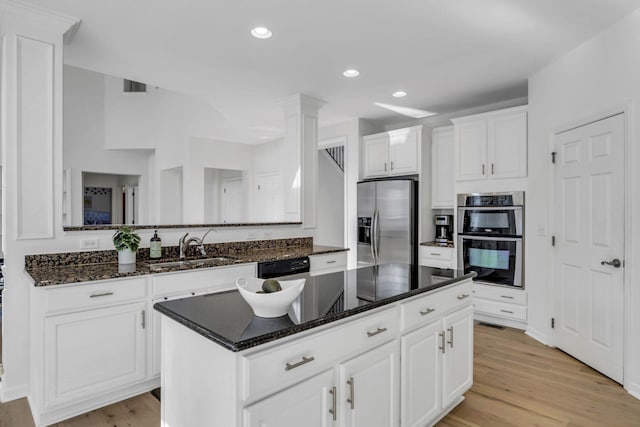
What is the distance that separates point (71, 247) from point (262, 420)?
2217 millimetres

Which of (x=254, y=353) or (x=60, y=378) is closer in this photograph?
(x=254, y=353)

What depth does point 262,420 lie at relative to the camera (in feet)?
3.77

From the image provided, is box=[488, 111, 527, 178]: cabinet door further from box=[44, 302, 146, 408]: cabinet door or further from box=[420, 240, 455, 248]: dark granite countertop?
box=[44, 302, 146, 408]: cabinet door

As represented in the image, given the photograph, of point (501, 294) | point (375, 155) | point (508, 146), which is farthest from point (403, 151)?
point (501, 294)

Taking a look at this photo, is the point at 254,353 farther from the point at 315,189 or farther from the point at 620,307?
the point at 315,189

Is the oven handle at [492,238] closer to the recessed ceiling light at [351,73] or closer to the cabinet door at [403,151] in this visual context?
the cabinet door at [403,151]

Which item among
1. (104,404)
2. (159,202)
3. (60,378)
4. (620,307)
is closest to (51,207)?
(60,378)

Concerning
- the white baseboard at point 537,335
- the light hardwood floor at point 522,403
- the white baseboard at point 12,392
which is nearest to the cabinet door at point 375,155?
the white baseboard at point 537,335

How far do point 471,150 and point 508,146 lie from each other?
417 mm

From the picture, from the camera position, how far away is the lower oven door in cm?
384

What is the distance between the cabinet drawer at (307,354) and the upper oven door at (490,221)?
282 centimetres

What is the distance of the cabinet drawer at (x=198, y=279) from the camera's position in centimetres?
252

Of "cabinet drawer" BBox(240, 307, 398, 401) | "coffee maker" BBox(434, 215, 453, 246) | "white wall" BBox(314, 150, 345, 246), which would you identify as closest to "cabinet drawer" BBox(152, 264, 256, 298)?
"cabinet drawer" BBox(240, 307, 398, 401)

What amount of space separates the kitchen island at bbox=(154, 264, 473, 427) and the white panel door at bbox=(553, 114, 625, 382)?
4.86 ft
